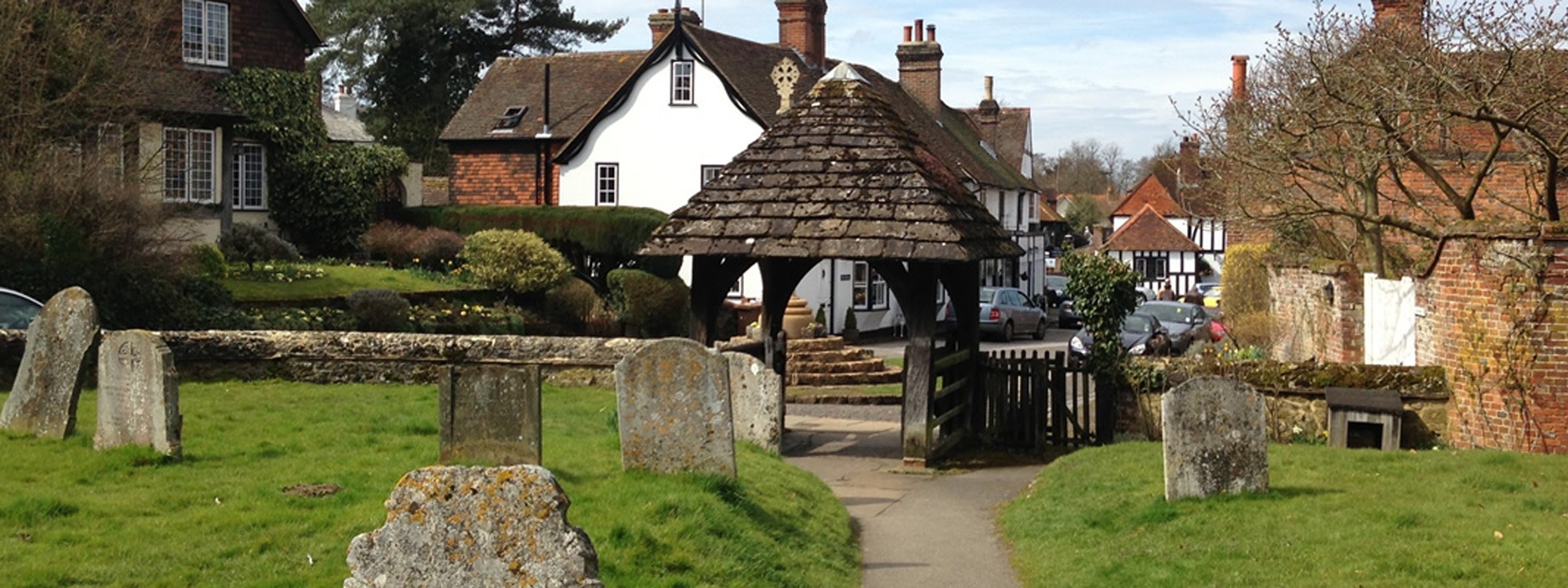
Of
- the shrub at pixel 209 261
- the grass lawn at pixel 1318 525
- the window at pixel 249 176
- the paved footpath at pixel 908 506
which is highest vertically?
the window at pixel 249 176

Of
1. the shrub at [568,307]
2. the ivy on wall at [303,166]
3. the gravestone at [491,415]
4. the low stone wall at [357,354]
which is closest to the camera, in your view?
the gravestone at [491,415]

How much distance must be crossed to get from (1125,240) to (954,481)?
5318 centimetres

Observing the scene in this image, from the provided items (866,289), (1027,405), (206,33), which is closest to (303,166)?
(206,33)

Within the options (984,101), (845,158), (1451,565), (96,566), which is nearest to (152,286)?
(845,158)

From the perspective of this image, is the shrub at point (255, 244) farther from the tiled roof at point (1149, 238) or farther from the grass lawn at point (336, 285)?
the tiled roof at point (1149, 238)

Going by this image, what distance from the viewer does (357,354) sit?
18922mm

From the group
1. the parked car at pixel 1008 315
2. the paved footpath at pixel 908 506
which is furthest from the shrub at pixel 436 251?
the paved footpath at pixel 908 506

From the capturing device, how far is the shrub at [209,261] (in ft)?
90.1

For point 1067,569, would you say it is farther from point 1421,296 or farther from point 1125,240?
point 1125,240

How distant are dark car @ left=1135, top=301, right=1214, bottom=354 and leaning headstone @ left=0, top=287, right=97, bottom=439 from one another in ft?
83.0

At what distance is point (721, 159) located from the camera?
40688mm

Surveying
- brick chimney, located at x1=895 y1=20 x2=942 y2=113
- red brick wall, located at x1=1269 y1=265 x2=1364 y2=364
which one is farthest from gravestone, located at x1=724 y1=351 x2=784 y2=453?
brick chimney, located at x1=895 y1=20 x2=942 y2=113

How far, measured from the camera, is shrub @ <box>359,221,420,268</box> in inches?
1463

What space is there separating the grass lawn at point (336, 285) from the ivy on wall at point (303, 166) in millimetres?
2445
